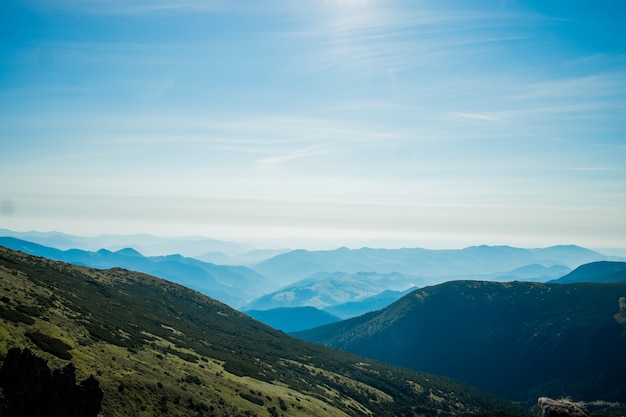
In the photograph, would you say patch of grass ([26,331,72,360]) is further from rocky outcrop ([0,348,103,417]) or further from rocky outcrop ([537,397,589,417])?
rocky outcrop ([537,397,589,417])

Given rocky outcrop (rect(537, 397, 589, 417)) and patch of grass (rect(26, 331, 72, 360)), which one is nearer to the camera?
rocky outcrop (rect(537, 397, 589, 417))

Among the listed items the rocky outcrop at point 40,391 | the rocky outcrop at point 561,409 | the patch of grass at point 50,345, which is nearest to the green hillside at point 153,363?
the patch of grass at point 50,345

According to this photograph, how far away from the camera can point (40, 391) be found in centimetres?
4541

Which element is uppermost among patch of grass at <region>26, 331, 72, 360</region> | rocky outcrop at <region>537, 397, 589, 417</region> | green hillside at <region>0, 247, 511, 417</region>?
rocky outcrop at <region>537, 397, 589, 417</region>

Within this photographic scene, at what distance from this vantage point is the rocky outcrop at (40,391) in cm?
4334

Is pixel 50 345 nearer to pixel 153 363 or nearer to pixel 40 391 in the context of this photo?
pixel 40 391

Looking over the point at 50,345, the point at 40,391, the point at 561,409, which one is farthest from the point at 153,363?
the point at 561,409

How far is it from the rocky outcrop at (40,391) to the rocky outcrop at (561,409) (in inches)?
1980

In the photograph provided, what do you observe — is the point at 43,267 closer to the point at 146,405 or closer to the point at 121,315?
the point at 121,315

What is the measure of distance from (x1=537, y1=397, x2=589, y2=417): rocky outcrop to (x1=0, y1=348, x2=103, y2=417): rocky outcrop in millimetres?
50282

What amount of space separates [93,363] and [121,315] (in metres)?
75.2

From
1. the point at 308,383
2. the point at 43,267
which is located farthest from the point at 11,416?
the point at 43,267

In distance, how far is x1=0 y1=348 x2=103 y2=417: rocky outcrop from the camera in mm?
43344

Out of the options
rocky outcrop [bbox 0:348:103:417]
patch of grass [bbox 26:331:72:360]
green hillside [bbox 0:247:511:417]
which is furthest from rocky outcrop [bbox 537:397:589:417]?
patch of grass [bbox 26:331:72:360]
